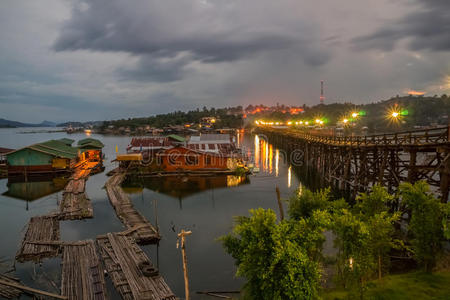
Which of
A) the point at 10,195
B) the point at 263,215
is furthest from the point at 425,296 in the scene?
the point at 10,195

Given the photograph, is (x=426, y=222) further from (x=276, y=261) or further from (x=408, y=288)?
(x=276, y=261)

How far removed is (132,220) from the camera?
80.0 feet

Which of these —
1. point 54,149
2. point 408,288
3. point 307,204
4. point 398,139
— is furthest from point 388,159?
point 54,149

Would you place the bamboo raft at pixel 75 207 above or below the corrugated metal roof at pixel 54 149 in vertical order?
below

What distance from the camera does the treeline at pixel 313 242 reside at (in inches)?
360

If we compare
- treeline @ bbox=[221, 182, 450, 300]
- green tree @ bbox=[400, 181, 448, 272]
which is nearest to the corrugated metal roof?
treeline @ bbox=[221, 182, 450, 300]

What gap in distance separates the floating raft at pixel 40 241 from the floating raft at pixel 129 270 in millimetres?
3209

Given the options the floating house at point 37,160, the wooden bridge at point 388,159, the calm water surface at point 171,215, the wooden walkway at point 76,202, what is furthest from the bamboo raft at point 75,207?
the wooden bridge at point 388,159

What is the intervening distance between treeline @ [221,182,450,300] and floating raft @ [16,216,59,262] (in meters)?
15.0

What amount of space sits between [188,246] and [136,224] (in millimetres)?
5399

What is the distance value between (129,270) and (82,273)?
2524 millimetres

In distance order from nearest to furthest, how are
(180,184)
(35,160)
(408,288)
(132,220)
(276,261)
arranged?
(276,261) < (408,288) < (132,220) < (180,184) < (35,160)

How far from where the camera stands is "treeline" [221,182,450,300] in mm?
9141

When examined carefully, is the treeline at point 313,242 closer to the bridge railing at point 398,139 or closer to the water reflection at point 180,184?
the bridge railing at point 398,139
